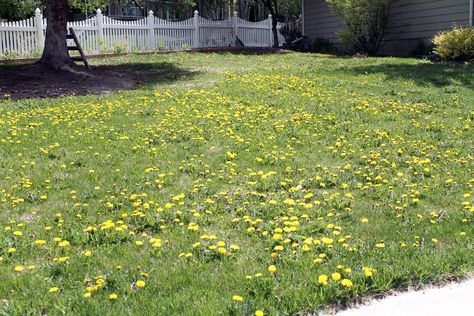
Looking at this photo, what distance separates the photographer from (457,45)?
587 inches

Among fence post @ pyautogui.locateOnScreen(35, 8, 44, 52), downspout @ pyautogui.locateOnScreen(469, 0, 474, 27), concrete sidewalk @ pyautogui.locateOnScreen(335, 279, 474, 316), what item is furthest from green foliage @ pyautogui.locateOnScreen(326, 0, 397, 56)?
concrete sidewalk @ pyautogui.locateOnScreen(335, 279, 474, 316)

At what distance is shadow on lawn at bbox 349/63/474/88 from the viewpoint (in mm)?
11789

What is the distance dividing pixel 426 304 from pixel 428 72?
10789 millimetres

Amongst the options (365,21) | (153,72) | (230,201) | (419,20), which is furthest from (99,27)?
(230,201)

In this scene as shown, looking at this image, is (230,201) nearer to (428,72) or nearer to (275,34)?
(428,72)

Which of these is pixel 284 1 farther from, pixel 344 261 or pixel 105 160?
pixel 344 261

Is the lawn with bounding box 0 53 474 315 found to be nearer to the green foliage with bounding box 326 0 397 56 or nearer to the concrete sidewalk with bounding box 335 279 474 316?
the concrete sidewalk with bounding box 335 279 474 316

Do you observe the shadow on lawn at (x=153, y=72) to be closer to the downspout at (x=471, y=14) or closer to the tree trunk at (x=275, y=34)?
the downspout at (x=471, y=14)

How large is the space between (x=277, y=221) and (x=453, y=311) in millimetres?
1658

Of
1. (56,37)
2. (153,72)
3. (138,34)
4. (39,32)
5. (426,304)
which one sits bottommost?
(426,304)

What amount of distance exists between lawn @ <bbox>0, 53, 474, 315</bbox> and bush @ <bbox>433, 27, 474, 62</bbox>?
5.17 meters

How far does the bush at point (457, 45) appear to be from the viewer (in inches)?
582

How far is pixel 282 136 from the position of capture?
25.0 feet

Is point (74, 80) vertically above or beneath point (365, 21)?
beneath
